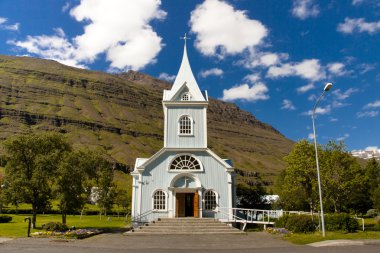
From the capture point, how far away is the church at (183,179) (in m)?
29.3

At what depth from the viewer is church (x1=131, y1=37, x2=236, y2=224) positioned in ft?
96.0

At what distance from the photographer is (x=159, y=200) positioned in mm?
29484

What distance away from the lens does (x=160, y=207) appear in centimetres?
2936

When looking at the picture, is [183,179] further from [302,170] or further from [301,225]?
[302,170]

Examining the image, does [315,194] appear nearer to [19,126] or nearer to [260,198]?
[260,198]

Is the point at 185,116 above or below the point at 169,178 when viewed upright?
above

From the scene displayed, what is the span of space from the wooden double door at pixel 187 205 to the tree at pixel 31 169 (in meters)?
11.0

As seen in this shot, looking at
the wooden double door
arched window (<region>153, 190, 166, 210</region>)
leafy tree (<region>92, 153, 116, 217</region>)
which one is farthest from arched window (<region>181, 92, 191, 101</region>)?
leafy tree (<region>92, 153, 116, 217</region>)

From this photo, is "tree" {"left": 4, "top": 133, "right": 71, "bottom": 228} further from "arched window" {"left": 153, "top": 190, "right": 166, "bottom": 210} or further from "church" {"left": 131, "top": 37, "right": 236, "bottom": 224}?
"arched window" {"left": 153, "top": 190, "right": 166, "bottom": 210}

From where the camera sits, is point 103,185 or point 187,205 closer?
point 187,205

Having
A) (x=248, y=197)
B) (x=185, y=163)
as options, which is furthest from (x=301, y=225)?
(x=248, y=197)

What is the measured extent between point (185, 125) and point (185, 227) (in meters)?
10.5

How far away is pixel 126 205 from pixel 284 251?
157 ft

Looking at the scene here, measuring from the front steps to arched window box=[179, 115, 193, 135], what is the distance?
8.65 metres
